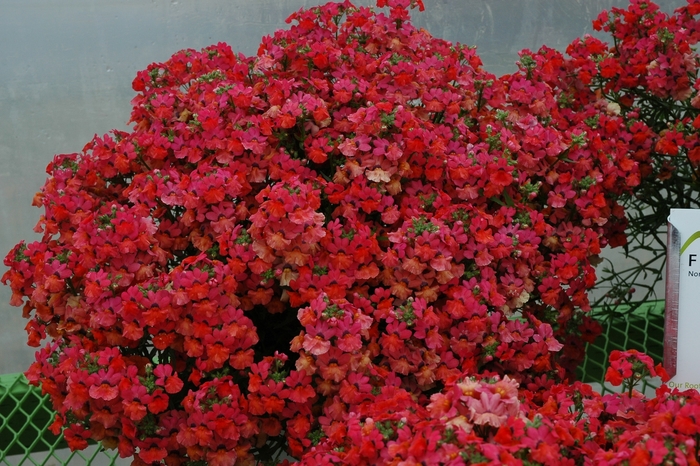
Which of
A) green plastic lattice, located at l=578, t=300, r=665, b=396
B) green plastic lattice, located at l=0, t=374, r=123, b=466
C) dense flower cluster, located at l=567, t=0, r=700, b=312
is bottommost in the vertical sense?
green plastic lattice, located at l=0, t=374, r=123, b=466

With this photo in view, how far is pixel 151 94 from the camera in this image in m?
1.51

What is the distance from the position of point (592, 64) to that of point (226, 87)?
0.73 meters

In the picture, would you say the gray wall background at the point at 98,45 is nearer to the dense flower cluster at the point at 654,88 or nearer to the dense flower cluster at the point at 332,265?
the dense flower cluster at the point at 654,88

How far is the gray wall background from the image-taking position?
2.41 metres

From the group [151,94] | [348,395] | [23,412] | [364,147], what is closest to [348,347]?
[348,395]

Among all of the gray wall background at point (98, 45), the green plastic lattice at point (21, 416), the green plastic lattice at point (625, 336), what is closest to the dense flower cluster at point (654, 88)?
the green plastic lattice at point (625, 336)

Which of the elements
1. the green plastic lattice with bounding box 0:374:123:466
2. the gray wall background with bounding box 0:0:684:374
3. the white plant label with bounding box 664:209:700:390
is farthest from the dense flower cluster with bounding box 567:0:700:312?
the green plastic lattice with bounding box 0:374:123:466

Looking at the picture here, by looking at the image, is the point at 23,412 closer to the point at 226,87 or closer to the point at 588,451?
the point at 226,87

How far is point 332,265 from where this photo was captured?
46.0 inches

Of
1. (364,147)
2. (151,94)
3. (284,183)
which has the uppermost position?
(151,94)

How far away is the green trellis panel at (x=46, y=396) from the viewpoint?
1.59 meters

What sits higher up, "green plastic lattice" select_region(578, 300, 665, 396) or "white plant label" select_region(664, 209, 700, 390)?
"green plastic lattice" select_region(578, 300, 665, 396)

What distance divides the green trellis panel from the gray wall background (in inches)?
34.2

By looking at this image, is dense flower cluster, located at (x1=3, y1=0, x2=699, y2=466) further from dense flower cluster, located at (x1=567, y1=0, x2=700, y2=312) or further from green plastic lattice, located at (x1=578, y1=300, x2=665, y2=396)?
green plastic lattice, located at (x1=578, y1=300, x2=665, y2=396)
